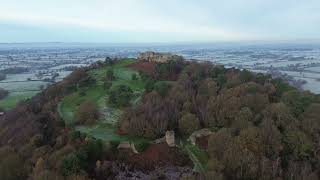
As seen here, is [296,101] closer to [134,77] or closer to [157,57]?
[134,77]

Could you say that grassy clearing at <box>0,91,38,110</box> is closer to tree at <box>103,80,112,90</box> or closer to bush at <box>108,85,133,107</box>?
tree at <box>103,80,112,90</box>

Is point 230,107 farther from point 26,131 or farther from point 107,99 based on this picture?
point 26,131

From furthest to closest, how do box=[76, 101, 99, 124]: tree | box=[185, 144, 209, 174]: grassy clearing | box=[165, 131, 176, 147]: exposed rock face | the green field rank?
box=[76, 101, 99, 124]: tree < the green field < box=[165, 131, 176, 147]: exposed rock face < box=[185, 144, 209, 174]: grassy clearing

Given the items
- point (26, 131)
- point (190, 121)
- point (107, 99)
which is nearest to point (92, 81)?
point (107, 99)

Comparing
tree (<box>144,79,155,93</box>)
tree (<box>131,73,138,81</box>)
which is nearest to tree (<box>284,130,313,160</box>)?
tree (<box>144,79,155,93</box>)

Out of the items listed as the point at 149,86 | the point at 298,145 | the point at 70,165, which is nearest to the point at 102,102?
the point at 149,86

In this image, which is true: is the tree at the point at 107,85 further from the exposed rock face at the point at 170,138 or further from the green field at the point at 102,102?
the exposed rock face at the point at 170,138
